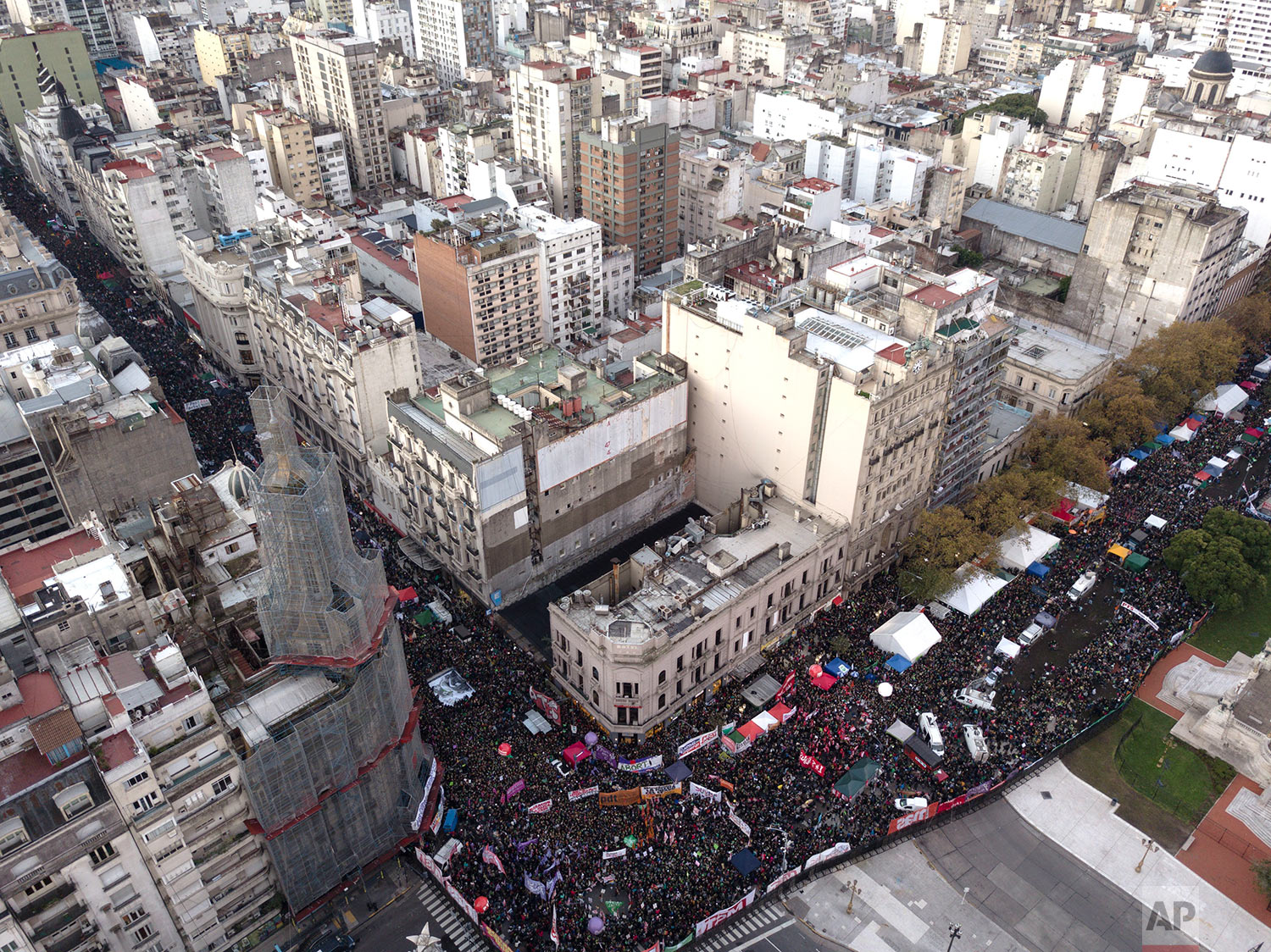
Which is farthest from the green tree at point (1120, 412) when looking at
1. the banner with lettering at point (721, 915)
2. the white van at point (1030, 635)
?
the banner with lettering at point (721, 915)

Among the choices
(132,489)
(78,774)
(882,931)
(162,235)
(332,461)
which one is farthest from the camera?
(162,235)

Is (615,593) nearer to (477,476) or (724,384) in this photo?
(477,476)

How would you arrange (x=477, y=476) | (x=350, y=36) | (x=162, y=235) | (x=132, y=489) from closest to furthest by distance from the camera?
(x=477, y=476) → (x=132, y=489) → (x=162, y=235) → (x=350, y=36)

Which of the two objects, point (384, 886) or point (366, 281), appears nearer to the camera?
point (384, 886)

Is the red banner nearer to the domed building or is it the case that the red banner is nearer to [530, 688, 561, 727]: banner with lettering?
[530, 688, 561, 727]: banner with lettering

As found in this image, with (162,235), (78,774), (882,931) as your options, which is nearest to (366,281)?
(162,235)

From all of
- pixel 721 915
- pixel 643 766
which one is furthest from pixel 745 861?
pixel 643 766
